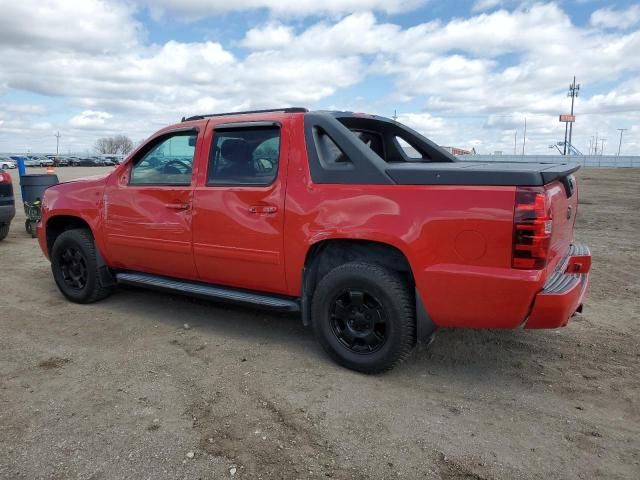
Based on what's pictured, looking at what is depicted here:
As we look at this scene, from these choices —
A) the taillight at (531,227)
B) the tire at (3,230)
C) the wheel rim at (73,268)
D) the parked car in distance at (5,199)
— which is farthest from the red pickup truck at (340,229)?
the tire at (3,230)

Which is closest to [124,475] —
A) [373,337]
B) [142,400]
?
[142,400]

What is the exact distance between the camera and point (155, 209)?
4555 millimetres

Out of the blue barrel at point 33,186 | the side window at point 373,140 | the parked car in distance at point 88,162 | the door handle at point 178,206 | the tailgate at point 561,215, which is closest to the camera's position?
the tailgate at point 561,215

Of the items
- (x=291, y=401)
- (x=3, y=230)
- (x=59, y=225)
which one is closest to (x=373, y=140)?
(x=291, y=401)

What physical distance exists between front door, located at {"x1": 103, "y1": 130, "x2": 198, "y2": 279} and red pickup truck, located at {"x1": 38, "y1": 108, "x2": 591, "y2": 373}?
13mm

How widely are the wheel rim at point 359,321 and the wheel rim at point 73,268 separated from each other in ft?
9.45

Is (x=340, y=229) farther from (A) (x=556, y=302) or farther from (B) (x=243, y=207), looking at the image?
(A) (x=556, y=302)

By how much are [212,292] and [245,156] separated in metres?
1.17

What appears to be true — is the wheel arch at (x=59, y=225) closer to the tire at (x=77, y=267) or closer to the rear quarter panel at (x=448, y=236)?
the tire at (x=77, y=267)

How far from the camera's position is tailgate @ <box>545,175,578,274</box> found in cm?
321

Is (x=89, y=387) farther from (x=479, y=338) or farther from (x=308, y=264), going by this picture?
(x=479, y=338)

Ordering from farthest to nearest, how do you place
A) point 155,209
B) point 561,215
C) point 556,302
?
point 155,209 < point 561,215 < point 556,302

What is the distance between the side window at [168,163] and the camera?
4484mm

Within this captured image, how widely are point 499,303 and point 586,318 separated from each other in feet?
7.19
